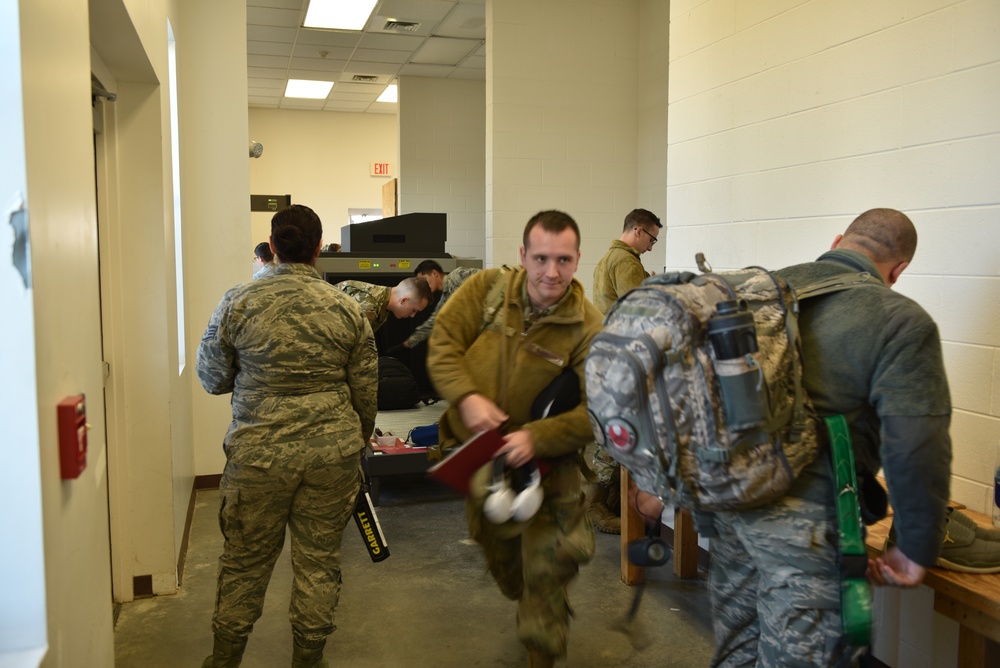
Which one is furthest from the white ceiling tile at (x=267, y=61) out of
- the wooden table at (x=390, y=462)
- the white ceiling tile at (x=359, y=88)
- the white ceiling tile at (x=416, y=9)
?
the wooden table at (x=390, y=462)

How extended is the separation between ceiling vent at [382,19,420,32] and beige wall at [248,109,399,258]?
4812 mm

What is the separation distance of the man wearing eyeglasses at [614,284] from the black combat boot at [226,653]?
2.17m

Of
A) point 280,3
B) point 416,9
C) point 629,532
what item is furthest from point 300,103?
point 629,532

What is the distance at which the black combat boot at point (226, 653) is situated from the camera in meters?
2.66

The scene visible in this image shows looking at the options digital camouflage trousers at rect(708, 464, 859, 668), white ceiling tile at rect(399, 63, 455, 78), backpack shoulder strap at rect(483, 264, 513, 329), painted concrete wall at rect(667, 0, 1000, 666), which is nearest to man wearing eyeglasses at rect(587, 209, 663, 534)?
painted concrete wall at rect(667, 0, 1000, 666)

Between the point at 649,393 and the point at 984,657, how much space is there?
1241 millimetres

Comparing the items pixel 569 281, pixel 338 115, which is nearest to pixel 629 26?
pixel 569 281

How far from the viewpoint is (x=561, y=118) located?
248 inches

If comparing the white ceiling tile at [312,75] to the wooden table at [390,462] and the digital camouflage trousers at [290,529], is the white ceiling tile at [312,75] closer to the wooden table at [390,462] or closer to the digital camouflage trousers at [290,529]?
the wooden table at [390,462]

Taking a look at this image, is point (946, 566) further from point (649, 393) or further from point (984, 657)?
point (649, 393)

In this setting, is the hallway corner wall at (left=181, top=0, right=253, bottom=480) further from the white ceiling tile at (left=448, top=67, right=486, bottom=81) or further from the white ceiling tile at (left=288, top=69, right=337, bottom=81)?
the white ceiling tile at (left=288, top=69, right=337, bottom=81)

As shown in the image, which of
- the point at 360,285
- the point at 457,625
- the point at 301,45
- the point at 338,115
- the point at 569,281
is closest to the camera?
the point at 569,281

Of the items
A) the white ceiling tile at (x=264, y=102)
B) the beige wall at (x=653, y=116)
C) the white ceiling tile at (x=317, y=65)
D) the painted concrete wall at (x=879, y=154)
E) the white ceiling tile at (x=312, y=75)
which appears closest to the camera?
the painted concrete wall at (x=879, y=154)

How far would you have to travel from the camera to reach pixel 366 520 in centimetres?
294
